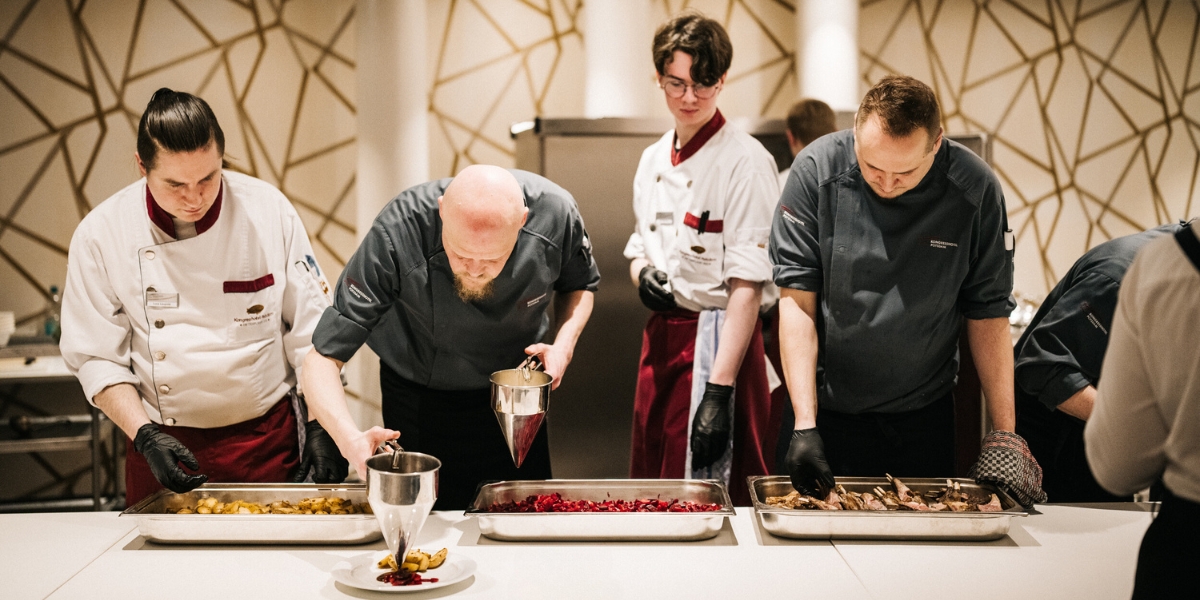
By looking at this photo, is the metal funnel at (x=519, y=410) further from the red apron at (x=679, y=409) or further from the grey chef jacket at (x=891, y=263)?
the red apron at (x=679, y=409)

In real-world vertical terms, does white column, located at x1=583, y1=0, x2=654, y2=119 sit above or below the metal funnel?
above

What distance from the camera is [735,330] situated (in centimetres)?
238

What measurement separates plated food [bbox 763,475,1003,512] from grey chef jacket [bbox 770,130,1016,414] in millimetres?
259

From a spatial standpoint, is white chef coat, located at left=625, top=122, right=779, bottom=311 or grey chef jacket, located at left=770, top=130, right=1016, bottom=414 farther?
white chef coat, located at left=625, top=122, right=779, bottom=311

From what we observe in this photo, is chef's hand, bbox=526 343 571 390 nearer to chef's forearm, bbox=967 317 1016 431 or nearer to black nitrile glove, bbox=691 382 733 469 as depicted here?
black nitrile glove, bbox=691 382 733 469

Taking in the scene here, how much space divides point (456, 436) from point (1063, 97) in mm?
3774

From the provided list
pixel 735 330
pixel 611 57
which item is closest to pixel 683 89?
pixel 735 330

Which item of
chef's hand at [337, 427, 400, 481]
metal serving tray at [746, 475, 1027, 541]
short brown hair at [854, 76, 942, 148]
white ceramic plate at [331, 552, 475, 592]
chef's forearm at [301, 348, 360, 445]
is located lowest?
white ceramic plate at [331, 552, 475, 592]

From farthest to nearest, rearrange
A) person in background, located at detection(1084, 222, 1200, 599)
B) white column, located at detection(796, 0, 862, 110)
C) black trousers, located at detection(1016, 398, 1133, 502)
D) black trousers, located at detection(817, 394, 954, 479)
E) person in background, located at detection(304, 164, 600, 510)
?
white column, located at detection(796, 0, 862, 110) → black trousers, located at detection(1016, 398, 1133, 502) → black trousers, located at detection(817, 394, 954, 479) → person in background, located at detection(304, 164, 600, 510) → person in background, located at detection(1084, 222, 1200, 599)

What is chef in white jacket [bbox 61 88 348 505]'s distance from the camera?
2.00 m

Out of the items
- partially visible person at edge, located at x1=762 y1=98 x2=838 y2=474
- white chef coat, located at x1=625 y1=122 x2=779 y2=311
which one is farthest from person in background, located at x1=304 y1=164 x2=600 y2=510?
partially visible person at edge, located at x1=762 y1=98 x2=838 y2=474

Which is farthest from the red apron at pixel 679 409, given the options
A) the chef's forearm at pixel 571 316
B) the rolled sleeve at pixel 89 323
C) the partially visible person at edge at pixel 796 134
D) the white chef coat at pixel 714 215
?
the rolled sleeve at pixel 89 323

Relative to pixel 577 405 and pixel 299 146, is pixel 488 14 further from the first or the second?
pixel 577 405

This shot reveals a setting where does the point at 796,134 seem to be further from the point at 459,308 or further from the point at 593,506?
the point at 593,506
